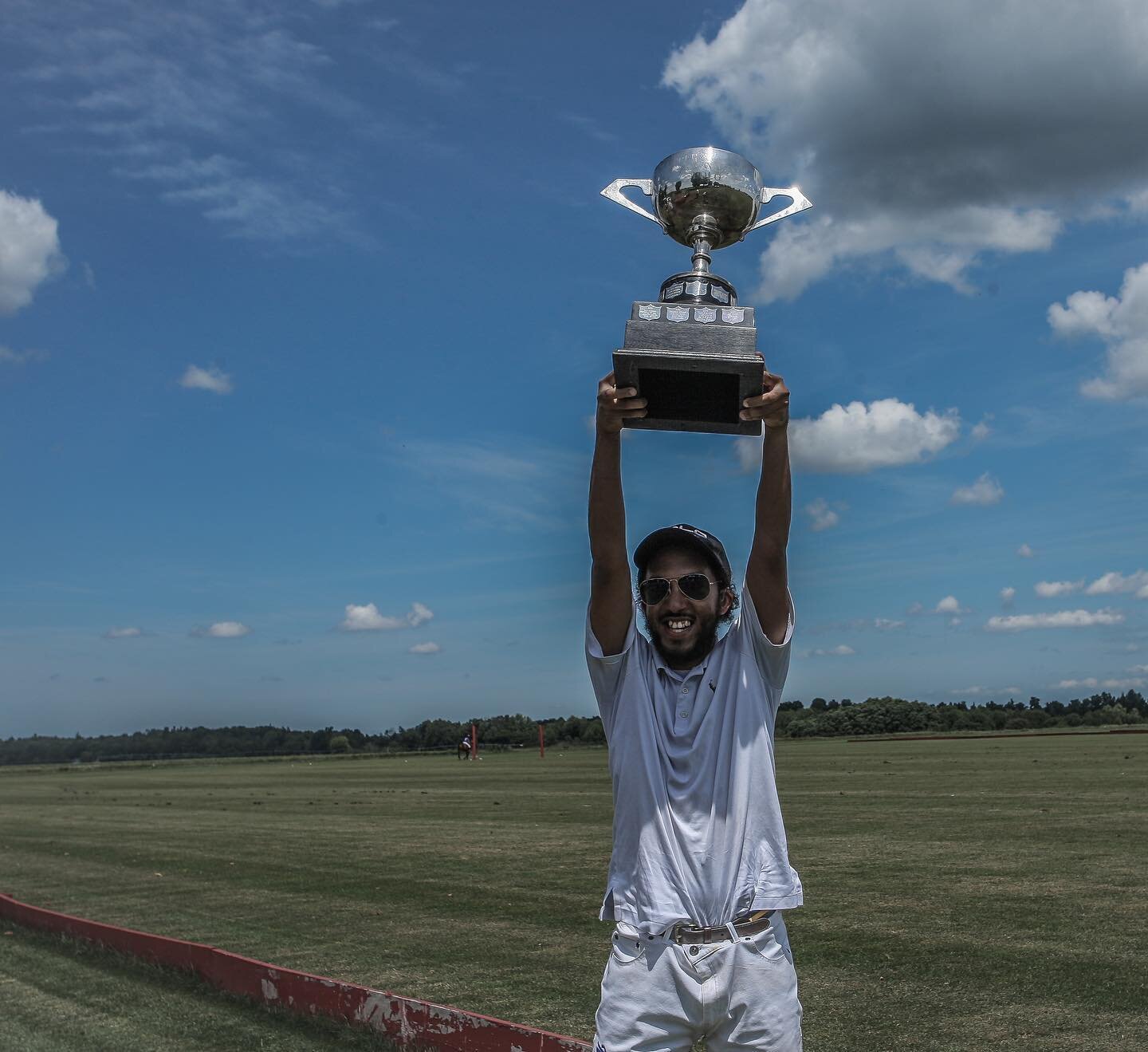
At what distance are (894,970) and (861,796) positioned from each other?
1238 cm

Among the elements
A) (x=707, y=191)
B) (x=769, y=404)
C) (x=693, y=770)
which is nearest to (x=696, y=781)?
(x=693, y=770)

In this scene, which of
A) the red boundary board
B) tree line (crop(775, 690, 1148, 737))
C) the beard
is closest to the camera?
the beard

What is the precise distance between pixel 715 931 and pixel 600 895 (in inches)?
313

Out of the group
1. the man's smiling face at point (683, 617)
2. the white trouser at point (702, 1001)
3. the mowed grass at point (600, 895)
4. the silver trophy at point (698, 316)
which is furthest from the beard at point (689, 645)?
the mowed grass at point (600, 895)

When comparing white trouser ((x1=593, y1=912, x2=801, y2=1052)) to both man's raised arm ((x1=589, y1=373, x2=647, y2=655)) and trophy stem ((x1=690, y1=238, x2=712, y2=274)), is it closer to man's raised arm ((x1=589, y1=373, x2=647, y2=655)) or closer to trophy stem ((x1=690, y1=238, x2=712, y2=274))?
man's raised arm ((x1=589, y1=373, x2=647, y2=655))

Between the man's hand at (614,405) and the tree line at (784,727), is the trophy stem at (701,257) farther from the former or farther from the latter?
the tree line at (784,727)

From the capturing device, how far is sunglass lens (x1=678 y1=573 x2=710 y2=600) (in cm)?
303

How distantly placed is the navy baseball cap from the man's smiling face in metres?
0.02

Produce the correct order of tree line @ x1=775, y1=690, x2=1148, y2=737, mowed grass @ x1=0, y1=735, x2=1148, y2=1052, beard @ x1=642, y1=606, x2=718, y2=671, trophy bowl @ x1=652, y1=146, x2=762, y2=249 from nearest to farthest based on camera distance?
beard @ x1=642, y1=606, x2=718, y2=671, trophy bowl @ x1=652, y1=146, x2=762, y2=249, mowed grass @ x1=0, y1=735, x2=1148, y2=1052, tree line @ x1=775, y1=690, x2=1148, y2=737

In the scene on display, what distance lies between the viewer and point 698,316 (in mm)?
3006

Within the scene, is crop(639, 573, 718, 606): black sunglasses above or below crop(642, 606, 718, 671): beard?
above

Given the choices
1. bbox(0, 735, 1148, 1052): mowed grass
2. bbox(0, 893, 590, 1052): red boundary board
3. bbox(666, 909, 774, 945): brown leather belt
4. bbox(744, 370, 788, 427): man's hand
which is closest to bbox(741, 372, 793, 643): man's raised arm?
bbox(744, 370, 788, 427): man's hand

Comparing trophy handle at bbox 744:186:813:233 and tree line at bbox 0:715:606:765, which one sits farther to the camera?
tree line at bbox 0:715:606:765

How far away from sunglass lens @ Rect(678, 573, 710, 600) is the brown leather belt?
30.9 inches
